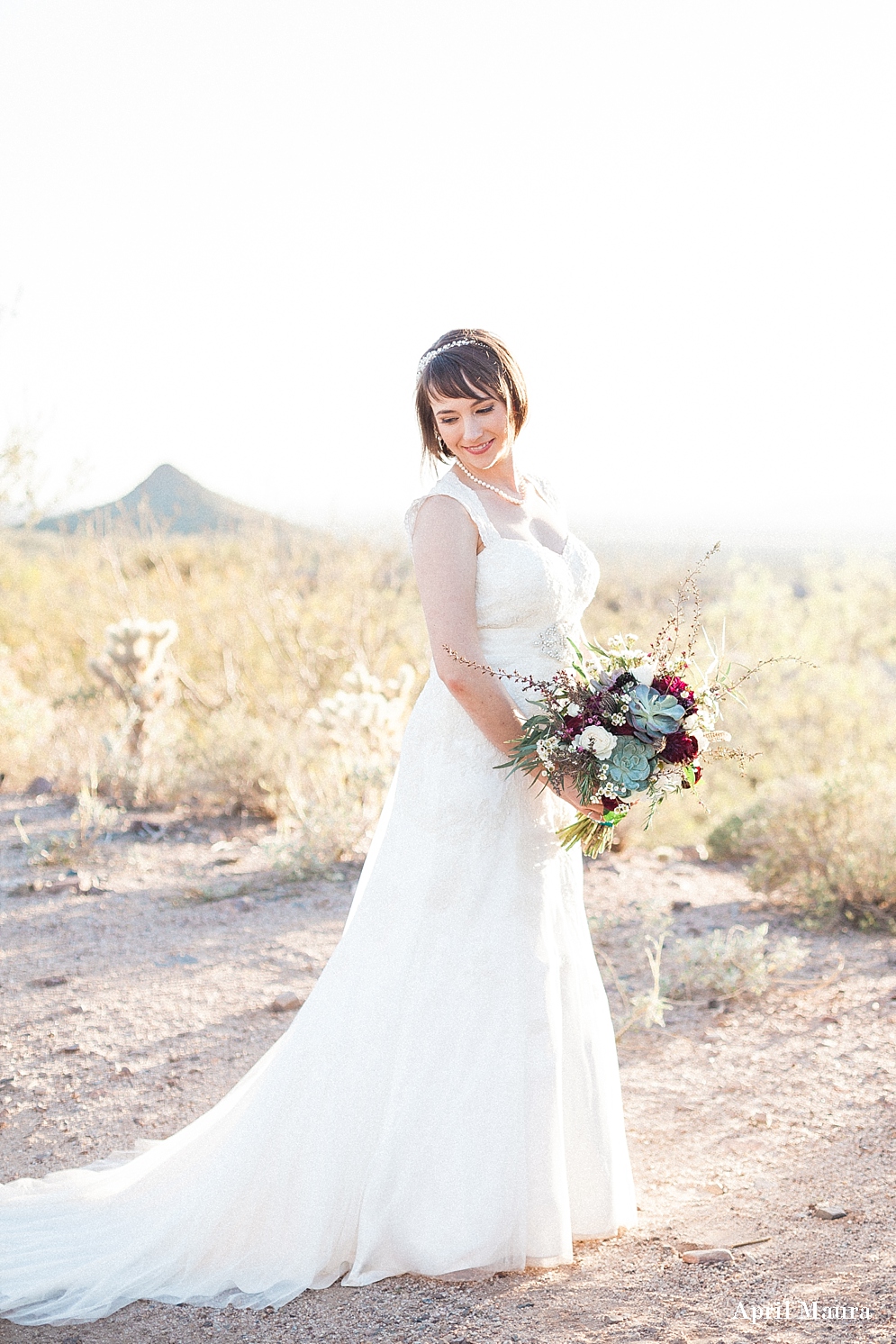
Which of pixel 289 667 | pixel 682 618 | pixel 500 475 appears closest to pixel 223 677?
pixel 289 667

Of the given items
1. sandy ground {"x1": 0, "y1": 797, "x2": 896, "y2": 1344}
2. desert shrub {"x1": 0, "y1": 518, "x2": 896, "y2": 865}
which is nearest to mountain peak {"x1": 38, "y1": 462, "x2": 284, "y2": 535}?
desert shrub {"x1": 0, "y1": 518, "x2": 896, "y2": 865}

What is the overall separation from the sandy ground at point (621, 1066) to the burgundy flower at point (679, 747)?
123 cm

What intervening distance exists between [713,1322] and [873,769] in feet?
14.2

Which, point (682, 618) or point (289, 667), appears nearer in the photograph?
point (682, 618)

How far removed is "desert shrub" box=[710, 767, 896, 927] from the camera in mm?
5680

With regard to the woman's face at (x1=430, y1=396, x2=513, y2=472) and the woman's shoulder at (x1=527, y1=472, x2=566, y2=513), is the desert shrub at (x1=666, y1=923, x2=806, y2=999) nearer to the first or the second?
the woman's shoulder at (x1=527, y1=472, x2=566, y2=513)

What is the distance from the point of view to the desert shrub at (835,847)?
18.6 feet

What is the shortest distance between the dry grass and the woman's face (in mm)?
1595

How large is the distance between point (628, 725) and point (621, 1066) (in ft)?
7.57

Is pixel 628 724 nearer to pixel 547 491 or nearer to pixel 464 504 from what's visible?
pixel 464 504

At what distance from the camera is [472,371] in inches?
105

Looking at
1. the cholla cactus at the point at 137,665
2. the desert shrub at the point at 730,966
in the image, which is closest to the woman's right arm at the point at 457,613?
the desert shrub at the point at 730,966

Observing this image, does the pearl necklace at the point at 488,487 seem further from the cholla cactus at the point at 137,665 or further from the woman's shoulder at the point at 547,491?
the cholla cactus at the point at 137,665

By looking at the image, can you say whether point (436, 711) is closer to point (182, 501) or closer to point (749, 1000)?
point (749, 1000)
